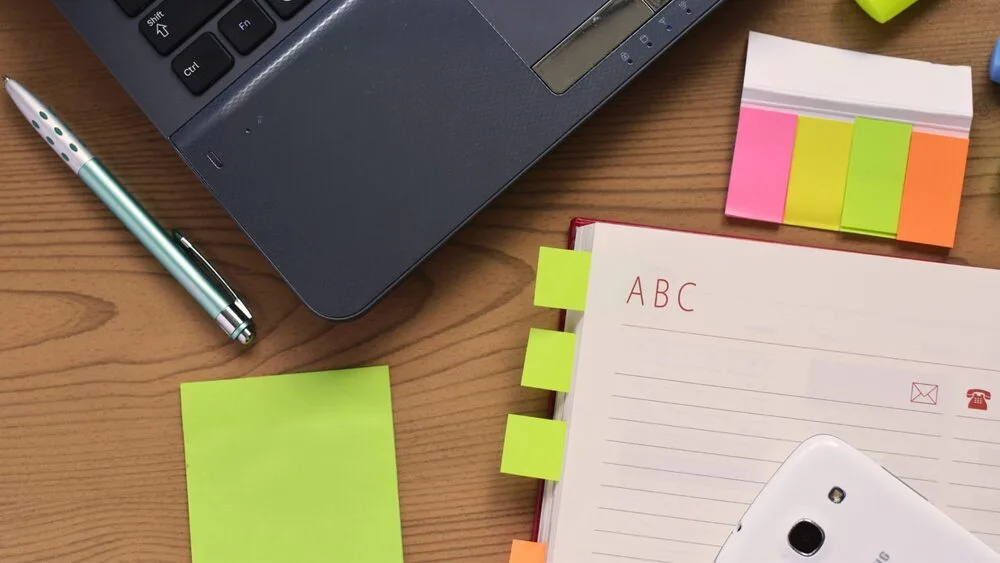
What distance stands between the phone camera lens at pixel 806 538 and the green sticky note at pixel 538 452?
5.8 inches

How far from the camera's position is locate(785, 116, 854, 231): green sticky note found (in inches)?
21.3

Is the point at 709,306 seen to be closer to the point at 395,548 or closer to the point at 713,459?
the point at 713,459

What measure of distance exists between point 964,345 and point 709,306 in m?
0.17

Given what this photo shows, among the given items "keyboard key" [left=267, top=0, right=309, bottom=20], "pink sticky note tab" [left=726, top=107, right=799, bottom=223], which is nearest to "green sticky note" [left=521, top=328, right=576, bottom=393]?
"pink sticky note tab" [left=726, top=107, right=799, bottom=223]

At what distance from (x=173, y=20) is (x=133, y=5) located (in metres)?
0.02

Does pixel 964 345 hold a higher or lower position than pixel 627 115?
lower

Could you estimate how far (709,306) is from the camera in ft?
1.75

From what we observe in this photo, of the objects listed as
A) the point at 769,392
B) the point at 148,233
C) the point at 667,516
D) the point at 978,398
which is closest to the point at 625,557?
the point at 667,516

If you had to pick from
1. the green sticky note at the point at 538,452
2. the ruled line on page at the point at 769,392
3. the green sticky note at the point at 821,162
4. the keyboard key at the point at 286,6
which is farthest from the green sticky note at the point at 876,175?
the keyboard key at the point at 286,6

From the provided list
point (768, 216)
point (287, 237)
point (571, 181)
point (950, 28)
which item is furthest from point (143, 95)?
point (950, 28)

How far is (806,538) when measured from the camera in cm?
51

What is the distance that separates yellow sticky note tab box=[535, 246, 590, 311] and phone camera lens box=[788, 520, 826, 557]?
188 millimetres

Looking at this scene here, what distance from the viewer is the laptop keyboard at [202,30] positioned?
1.56 feet

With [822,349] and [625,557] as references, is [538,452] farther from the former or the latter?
[822,349]
